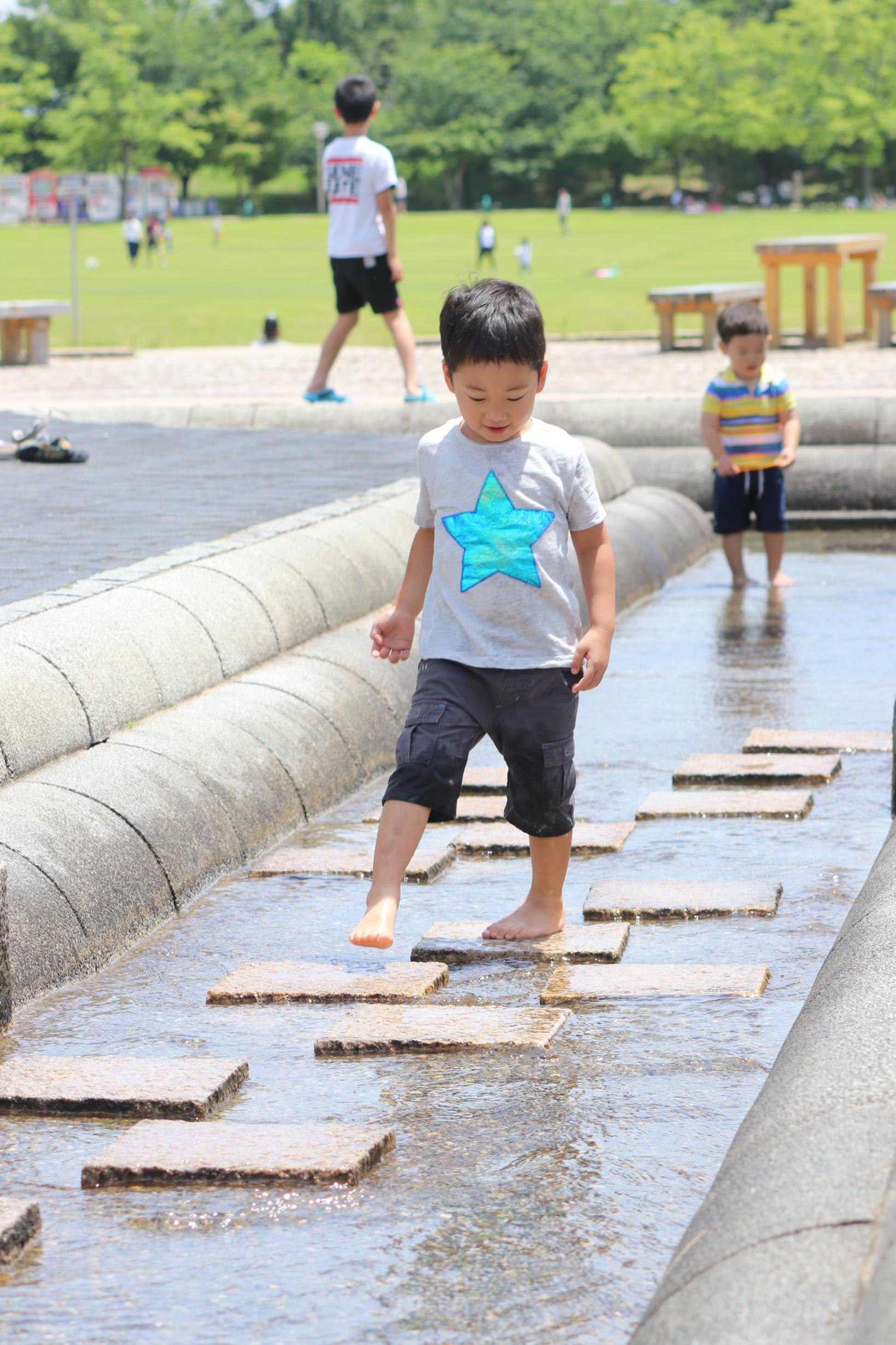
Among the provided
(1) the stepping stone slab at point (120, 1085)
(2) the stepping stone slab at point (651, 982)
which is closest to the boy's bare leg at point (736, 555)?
(2) the stepping stone slab at point (651, 982)

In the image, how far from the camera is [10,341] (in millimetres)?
18453

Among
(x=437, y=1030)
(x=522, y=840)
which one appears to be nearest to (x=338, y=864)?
(x=522, y=840)

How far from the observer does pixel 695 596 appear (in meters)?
8.59

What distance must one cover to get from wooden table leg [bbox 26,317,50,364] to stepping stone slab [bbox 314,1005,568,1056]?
15774 millimetres

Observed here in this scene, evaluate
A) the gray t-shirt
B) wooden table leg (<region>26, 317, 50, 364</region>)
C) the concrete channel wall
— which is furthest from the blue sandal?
the gray t-shirt

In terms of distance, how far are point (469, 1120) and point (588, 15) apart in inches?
4520

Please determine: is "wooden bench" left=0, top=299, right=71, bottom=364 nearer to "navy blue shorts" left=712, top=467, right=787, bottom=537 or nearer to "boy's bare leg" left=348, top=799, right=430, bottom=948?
"navy blue shorts" left=712, top=467, right=787, bottom=537

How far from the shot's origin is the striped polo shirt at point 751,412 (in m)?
8.27

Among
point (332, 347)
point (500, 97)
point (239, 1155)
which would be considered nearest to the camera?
point (239, 1155)

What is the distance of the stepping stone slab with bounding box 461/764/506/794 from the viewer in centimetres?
521

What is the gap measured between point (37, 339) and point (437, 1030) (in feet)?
52.6

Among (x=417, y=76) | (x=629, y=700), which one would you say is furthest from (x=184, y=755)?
(x=417, y=76)

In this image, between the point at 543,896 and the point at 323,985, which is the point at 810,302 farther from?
the point at 323,985

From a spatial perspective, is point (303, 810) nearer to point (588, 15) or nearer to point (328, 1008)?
point (328, 1008)
